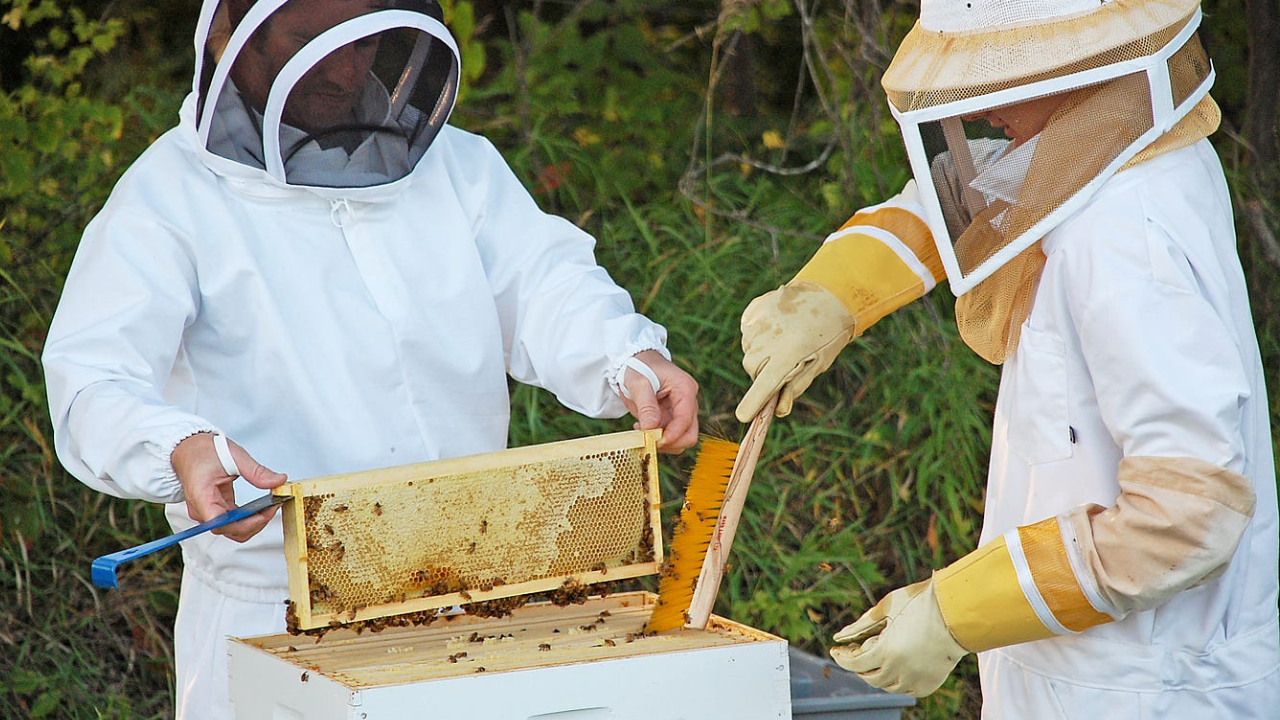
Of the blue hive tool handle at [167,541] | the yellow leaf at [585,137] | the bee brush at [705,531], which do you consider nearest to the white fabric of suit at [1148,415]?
the bee brush at [705,531]

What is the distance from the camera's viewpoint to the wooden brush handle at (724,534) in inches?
78.4

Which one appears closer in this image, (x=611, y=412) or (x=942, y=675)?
(x=942, y=675)

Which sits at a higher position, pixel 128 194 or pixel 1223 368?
pixel 128 194

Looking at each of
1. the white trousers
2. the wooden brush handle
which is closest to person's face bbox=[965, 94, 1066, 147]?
the wooden brush handle

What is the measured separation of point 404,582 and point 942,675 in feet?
2.74

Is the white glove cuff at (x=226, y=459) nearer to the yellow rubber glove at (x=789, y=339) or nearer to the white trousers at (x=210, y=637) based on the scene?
the white trousers at (x=210, y=637)

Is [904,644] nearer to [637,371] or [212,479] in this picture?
[637,371]

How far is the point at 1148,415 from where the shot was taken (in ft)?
5.66

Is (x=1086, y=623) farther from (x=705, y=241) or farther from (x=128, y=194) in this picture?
(x=705, y=241)

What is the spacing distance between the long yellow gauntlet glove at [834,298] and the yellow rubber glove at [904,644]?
17.4 inches

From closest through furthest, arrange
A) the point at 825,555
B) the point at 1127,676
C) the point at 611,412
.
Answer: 1. the point at 1127,676
2. the point at 611,412
3. the point at 825,555

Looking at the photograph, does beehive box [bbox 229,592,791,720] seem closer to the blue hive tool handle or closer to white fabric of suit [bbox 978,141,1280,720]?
the blue hive tool handle

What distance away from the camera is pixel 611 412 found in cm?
250

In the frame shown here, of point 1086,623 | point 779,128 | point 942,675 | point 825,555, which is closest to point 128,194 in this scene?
point 942,675
